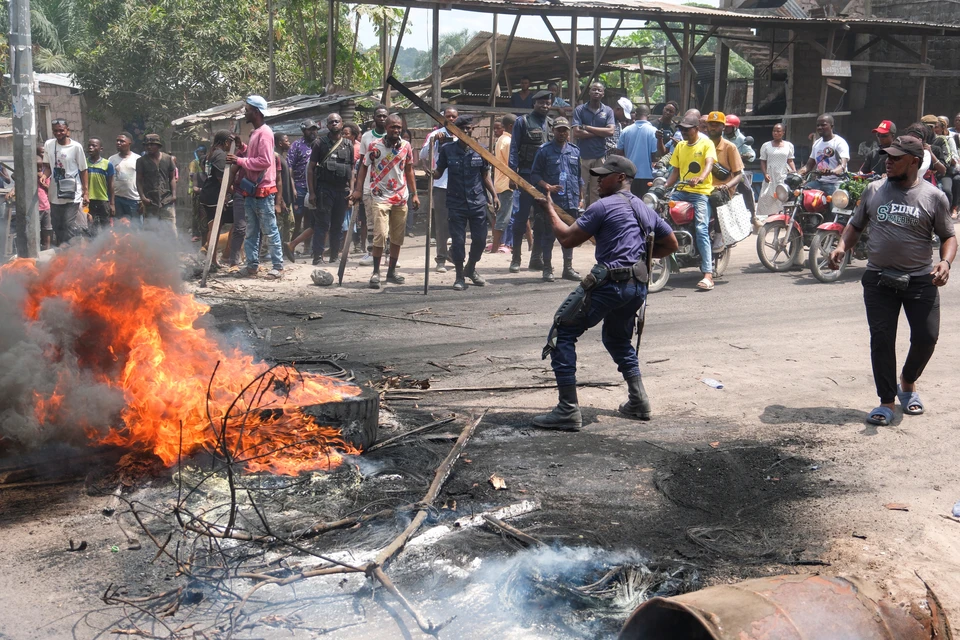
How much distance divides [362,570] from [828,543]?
7.60ft

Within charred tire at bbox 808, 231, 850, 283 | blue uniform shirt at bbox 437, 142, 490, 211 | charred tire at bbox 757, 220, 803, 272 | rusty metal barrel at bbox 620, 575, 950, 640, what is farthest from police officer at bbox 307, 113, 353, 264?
rusty metal barrel at bbox 620, 575, 950, 640

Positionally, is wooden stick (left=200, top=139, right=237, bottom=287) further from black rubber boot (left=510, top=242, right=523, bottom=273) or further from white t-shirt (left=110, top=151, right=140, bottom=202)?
black rubber boot (left=510, top=242, right=523, bottom=273)

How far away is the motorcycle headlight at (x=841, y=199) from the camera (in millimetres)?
11570

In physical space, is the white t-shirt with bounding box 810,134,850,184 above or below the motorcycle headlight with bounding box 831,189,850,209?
above

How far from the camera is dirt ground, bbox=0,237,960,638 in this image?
13.1ft

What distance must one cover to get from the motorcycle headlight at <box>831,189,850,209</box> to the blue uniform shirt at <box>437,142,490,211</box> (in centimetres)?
457

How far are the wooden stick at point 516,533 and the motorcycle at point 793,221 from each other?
8979mm

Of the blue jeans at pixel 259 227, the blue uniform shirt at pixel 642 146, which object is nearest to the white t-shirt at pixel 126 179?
the blue jeans at pixel 259 227

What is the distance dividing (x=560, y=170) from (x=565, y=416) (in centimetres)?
623

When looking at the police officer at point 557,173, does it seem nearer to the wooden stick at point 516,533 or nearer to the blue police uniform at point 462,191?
the blue police uniform at point 462,191

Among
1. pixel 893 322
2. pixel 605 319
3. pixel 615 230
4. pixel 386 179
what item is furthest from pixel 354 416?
pixel 386 179

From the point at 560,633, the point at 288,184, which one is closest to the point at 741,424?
the point at 560,633

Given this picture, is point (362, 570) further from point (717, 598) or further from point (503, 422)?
point (503, 422)

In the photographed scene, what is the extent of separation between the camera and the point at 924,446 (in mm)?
5824
